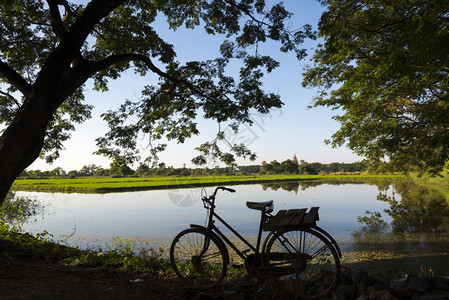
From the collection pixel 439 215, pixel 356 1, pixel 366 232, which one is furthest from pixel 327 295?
pixel 439 215

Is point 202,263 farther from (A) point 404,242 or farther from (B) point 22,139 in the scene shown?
(A) point 404,242

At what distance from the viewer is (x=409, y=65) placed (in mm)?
5609

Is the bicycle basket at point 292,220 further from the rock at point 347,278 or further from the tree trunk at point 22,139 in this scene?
the tree trunk at point 22,139

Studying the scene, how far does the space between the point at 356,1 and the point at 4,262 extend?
983 centimetres

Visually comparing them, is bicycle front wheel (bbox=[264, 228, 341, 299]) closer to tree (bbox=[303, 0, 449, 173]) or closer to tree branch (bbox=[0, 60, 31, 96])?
tree (bbox=[303, 0, 449, 173])

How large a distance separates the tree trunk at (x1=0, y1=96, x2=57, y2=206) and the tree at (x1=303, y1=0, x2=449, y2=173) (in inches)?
252

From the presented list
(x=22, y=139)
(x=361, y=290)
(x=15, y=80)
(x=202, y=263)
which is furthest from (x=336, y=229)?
(x=15, y=80)

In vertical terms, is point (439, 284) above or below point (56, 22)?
below

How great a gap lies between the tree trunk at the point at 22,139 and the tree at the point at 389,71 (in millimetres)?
6410

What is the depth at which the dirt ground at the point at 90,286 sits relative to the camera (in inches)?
129

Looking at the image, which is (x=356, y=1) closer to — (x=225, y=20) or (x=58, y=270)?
(x=225, y=20)

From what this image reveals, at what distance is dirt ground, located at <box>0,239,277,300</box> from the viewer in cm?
327

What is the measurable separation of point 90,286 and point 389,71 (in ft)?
22.2

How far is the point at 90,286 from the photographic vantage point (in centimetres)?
363
